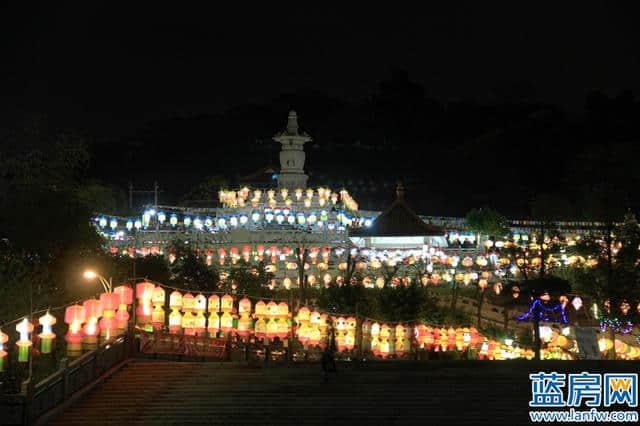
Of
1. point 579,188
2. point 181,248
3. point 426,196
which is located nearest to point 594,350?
point 181,248

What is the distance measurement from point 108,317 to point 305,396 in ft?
18.4

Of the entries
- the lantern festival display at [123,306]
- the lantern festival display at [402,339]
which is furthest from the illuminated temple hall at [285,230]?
the lantern festival display at [123,306]

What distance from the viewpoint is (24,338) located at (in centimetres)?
1706

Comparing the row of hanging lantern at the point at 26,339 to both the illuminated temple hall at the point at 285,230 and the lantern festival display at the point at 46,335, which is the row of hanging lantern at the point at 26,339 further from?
the illuminated temple hall at the point at 285,230

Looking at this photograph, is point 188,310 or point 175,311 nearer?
point 175,311

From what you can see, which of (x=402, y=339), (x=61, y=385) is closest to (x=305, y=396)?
(x=61, y=385)

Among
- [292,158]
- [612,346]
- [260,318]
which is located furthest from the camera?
[292,158]

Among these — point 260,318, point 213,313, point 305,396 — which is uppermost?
point 213,313

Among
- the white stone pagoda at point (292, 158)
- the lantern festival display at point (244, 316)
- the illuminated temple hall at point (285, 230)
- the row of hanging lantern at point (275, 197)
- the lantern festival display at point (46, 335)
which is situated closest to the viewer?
the lantern festival display at point (46, 335)

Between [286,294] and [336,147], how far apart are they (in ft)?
151

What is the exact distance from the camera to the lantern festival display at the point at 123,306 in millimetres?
20083

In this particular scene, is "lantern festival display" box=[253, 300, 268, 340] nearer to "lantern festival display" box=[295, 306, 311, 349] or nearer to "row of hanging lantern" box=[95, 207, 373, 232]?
"lantern festival display" box=[295, 306, 311, 349]

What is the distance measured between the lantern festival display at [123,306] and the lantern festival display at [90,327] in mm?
841

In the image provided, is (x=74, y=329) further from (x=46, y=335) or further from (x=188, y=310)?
(x=188, y=310)
